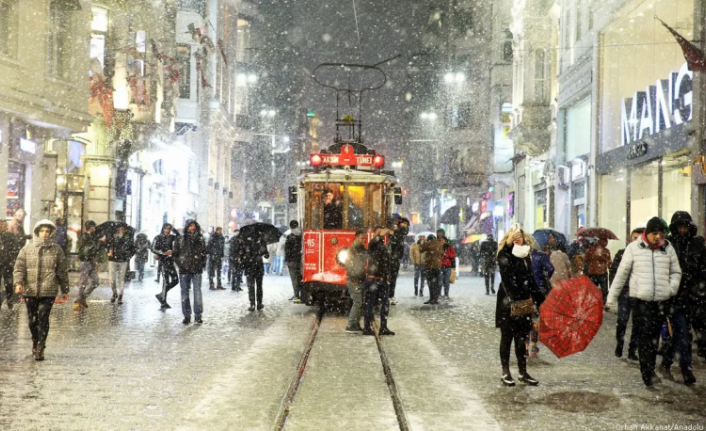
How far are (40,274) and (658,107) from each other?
52.1ft

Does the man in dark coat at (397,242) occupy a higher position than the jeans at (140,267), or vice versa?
the man in dark coat at (397,242)

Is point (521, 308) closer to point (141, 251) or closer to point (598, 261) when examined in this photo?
point (598, 261)

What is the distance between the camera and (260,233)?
760 inches

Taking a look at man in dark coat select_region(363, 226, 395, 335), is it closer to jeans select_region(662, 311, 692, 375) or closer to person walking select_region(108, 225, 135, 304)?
jeans select_region(662, 311, 692, 375)

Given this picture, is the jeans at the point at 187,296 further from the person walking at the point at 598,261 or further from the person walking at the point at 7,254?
the person walking at the point at 598,261

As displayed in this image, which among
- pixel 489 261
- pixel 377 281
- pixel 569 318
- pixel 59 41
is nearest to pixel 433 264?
pixel 489 261

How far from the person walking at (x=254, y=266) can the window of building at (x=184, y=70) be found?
26.4m

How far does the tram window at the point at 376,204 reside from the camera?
1927 cm

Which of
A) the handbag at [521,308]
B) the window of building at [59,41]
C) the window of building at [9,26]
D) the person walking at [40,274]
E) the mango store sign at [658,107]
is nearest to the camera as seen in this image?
the handbag at [521,308]

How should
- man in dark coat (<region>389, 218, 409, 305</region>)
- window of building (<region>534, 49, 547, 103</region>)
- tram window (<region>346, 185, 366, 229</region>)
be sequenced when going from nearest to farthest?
tram window (<region>346, 185, 366, 229</region>), man in dark coat (<region>389, 218, 409, 305</region>), window of building (<region>534, 49, 547, 103</region>)

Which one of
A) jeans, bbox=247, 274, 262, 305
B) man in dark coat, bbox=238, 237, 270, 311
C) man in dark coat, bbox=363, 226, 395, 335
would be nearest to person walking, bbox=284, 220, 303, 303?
man in dark coat, bbox=238, 237, 270, 311

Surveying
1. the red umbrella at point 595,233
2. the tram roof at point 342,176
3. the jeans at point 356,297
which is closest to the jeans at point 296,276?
the tram roof at point 342,176

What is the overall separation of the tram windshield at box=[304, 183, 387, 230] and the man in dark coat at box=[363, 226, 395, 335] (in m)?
4.51

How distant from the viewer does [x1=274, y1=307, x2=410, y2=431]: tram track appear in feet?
24.4
